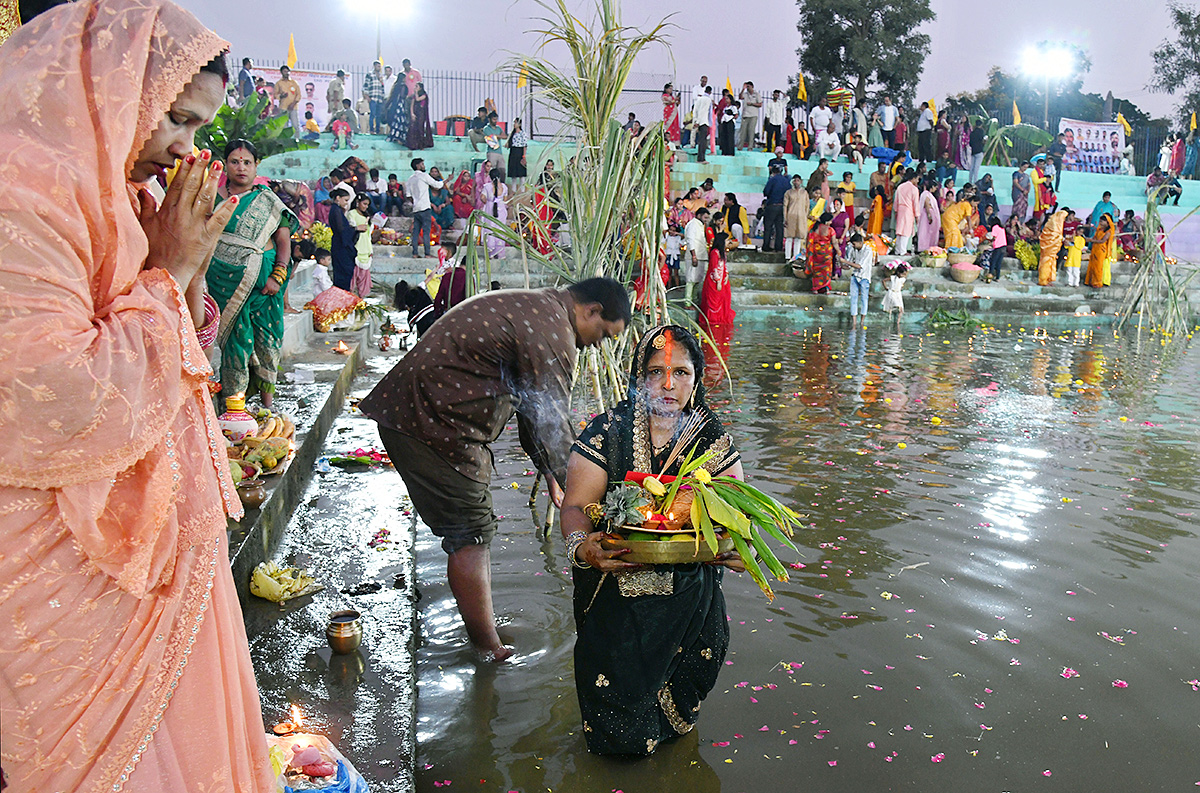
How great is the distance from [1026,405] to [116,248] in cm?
952

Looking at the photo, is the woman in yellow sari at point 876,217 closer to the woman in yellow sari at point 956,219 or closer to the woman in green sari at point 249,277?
the woman in yellow sari at point 956,219

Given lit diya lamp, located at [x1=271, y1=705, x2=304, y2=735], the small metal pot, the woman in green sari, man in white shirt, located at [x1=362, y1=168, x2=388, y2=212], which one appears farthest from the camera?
man in white shirt, located at [x1=362, y1=168, x2=388, y2=212]

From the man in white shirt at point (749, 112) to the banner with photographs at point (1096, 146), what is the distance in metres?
12.3

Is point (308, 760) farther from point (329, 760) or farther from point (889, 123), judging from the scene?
point (889, 123)

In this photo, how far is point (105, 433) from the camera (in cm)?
149

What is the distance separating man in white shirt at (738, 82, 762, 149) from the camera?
2427cm

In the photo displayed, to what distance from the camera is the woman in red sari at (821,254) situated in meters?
18.0

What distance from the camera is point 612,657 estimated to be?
303 cm

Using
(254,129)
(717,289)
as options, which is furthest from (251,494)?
(254,129)

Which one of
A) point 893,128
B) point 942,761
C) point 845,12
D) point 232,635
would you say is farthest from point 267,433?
point 845,12

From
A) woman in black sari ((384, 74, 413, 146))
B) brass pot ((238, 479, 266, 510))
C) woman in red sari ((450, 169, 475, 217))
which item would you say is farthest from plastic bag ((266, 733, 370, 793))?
woman in black sari ((384, 74, 413, 146))

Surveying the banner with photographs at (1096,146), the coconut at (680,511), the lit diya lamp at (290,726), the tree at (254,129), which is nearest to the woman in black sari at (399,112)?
the tree at (254,129)

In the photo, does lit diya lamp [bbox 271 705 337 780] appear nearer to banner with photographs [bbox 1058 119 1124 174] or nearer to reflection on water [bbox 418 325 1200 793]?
reflection on water [bbox 418 325 1200 793]

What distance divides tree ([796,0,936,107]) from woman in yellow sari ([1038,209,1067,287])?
18073 mm
